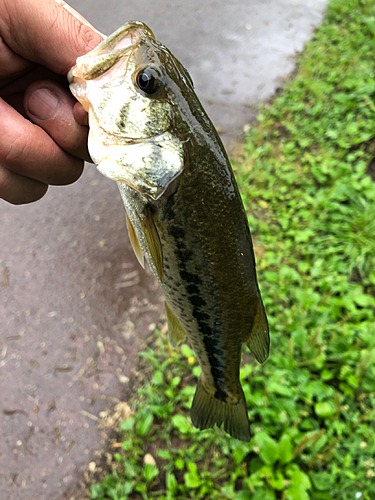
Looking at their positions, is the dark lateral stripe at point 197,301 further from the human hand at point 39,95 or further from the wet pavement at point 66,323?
the wet pavement at point 66,323

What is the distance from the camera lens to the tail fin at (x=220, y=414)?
1.88 metres

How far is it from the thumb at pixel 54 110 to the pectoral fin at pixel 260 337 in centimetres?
107

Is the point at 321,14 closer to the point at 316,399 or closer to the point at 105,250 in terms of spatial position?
the point at 105,250

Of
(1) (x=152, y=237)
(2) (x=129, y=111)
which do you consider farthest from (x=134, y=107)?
(1) (x=152, y=237)

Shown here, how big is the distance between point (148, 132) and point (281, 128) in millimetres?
3699

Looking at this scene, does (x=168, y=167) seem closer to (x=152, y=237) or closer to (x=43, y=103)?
(x=152, y=237)

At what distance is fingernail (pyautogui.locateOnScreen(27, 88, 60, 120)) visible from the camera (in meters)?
1.40

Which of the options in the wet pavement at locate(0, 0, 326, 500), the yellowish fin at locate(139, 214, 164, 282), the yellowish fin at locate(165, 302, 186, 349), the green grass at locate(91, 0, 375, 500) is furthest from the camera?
the wet pavement at locate(0, 0, 326, 500)

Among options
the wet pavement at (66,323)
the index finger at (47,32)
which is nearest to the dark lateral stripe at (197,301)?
the index finger at (47,32)

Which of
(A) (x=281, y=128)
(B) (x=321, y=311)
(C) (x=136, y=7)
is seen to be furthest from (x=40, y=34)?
(C) (x=136, y=7)

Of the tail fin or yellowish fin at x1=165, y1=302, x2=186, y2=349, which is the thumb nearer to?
yellowish fin at x1=165, y1=302, x2=186, y2=349

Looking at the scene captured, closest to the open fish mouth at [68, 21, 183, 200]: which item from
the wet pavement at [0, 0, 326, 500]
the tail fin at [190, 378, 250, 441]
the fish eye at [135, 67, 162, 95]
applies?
the fish eye at [135, 67, 162, 95]

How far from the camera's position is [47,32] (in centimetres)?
129

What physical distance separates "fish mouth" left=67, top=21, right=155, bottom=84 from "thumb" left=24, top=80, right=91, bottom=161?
0.14m
